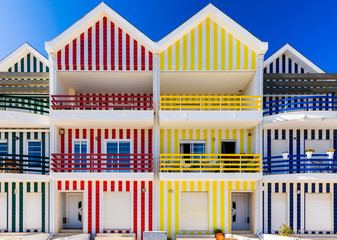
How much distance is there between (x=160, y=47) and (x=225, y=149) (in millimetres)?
7607

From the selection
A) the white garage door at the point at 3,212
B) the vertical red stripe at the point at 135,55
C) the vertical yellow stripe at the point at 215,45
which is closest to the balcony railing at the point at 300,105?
the vertical yellow stripe at the point at 215,45

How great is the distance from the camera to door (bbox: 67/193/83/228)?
1416 centimetres

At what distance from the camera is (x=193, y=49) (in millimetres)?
13781

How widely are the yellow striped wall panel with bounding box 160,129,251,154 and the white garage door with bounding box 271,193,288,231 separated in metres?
3.18

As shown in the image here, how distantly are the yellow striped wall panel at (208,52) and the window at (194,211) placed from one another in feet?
25.1

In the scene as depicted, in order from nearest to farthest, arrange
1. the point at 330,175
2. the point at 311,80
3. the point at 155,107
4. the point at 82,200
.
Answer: the point at 330,175, the point at 155,107, the point at 82,200, the point at 311,80

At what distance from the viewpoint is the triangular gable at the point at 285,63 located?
15.7 m

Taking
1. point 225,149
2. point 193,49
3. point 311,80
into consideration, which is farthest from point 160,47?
point 311,80

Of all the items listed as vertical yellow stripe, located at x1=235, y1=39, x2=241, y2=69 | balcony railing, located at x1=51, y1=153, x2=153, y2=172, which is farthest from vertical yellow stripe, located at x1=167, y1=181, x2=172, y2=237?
vertical yellow stripe, located at x1=235, y1=39, x2=241, y2=69

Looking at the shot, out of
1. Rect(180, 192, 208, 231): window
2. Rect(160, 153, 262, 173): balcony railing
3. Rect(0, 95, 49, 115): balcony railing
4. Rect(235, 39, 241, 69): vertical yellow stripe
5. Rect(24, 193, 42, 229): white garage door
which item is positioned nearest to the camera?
Rect(160, 153, 262, 173): balcony railing

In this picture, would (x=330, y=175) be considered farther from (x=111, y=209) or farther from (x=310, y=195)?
(x=111, y=209)

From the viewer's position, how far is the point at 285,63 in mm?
16016

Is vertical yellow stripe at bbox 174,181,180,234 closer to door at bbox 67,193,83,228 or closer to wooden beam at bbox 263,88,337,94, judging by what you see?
door at bbox 67,193,83,228

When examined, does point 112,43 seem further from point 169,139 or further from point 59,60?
point 169,139
